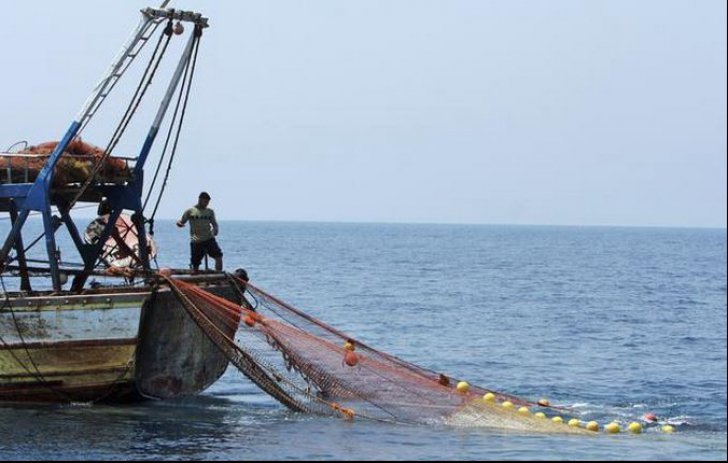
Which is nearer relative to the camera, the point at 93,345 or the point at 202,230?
the point at 93,345

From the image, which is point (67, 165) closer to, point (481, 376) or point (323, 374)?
point (323, 374)

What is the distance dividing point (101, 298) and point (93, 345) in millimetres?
767

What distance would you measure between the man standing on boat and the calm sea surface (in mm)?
2390

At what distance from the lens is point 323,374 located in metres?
19.7

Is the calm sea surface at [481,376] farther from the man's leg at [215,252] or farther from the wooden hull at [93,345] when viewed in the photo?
the man's leg at [215,252]

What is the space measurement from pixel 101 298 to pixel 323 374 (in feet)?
11.1

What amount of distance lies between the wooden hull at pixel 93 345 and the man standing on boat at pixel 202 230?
6.09 feet

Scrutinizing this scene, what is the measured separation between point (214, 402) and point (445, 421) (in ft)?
15.2

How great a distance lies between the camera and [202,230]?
21984mm

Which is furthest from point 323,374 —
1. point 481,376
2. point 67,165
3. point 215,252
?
point 481,376

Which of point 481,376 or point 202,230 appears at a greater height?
point 202,230

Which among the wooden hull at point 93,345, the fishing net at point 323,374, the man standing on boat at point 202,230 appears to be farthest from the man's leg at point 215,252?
the fishing net at point 323,374

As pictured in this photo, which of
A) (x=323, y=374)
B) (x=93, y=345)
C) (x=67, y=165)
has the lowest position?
(x=323, y=374)

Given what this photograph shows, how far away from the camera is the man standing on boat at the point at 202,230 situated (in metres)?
21.9
